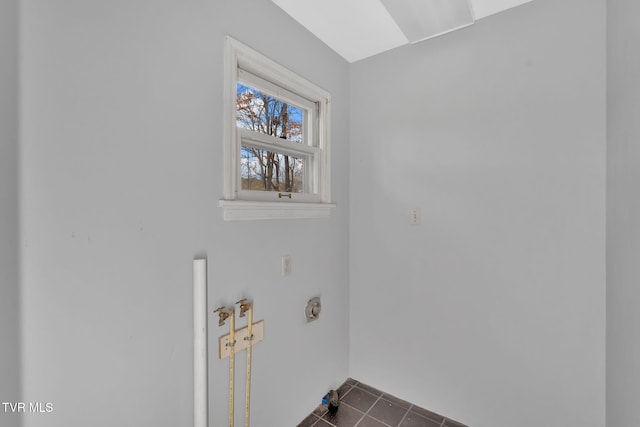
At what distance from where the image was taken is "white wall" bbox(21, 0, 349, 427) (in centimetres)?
76

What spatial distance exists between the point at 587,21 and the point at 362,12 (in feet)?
3.60

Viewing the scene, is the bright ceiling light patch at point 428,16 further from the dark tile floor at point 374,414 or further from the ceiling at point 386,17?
the dark tile floor at point 374,414

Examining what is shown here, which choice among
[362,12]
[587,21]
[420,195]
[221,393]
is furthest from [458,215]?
[221,393]

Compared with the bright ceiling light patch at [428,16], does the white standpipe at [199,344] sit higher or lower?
lower

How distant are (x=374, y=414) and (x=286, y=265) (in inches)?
44.3

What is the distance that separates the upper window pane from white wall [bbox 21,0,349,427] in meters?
0.20

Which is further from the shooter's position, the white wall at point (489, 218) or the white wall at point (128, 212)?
the white wall at point (489, 218)

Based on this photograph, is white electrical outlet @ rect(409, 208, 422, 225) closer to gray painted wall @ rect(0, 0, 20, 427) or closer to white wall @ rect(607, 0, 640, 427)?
white wall @ rect(607, 0, 640, 427)

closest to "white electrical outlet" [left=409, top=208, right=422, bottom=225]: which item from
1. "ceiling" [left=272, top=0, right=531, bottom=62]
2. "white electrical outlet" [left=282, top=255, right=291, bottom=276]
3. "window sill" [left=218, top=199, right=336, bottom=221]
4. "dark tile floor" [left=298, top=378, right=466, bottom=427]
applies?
"window sill" [left=218, top=199, right=336, bottom=221]

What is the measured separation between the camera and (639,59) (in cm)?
83

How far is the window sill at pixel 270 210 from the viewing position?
1227 mm

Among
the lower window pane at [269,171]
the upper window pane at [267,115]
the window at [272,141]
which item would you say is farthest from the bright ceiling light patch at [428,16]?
the lower window pane at [269,171]

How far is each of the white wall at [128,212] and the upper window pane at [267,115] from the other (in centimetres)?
20

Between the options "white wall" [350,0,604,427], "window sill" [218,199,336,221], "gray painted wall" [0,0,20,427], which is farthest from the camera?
"white wall" [350,0,604,427]
